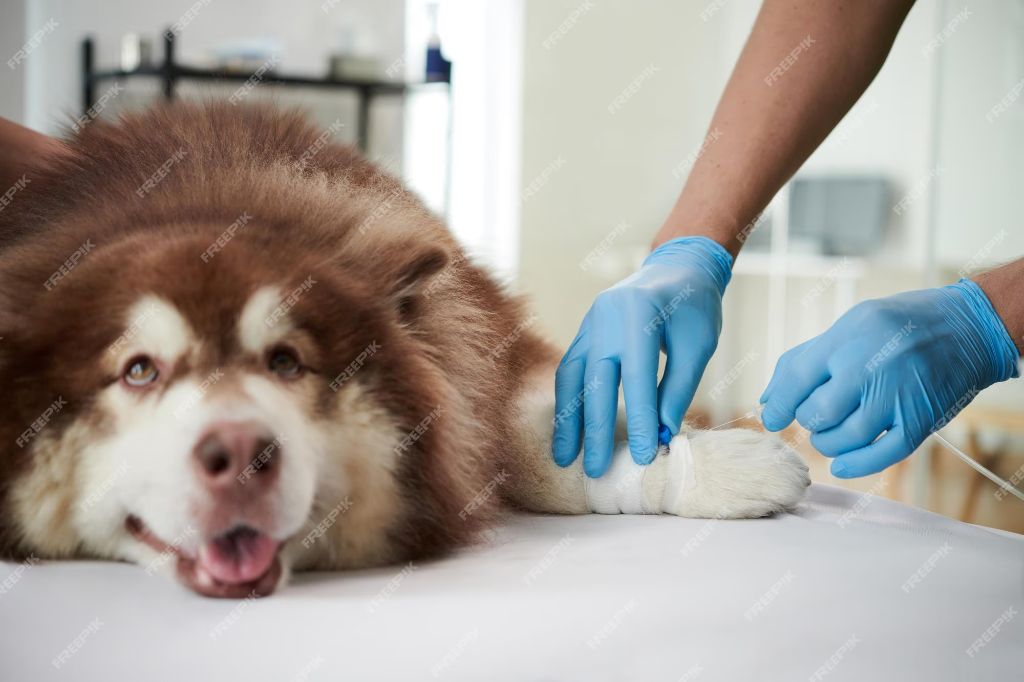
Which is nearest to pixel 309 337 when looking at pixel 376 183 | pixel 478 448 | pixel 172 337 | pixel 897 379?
pixel 172 337

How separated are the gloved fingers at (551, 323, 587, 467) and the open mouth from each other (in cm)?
49

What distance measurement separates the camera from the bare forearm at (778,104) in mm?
1707

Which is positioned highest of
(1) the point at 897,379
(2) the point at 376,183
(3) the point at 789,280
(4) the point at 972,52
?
(4) the point at 972,52

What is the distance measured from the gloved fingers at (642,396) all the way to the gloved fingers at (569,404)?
74 mm

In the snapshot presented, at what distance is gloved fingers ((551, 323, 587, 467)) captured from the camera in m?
1.37

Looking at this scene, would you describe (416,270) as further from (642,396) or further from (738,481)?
(738,481)

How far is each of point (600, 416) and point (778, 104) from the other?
0.74 m

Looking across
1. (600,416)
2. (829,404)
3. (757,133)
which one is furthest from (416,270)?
(757,133)

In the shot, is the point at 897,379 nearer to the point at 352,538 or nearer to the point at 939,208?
the point at 352,538

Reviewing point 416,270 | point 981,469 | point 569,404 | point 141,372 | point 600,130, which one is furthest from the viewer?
point 600,130

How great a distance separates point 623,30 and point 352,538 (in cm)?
547

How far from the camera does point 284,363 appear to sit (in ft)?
3.47

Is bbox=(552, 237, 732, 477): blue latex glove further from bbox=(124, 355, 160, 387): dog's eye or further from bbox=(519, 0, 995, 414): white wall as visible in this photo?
bbox=(519, 0, 995, 414): white wall

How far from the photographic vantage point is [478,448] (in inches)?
49.5
